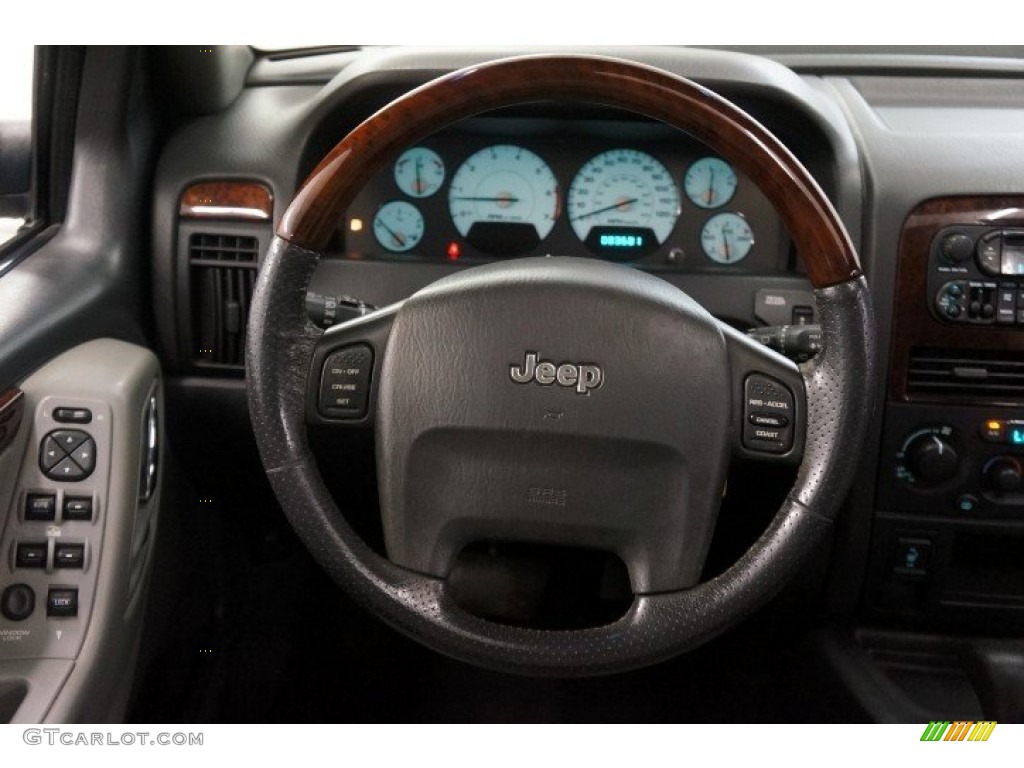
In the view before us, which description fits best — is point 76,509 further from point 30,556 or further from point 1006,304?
point 1006,304

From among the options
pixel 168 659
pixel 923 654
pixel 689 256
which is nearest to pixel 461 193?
pixel 689 256

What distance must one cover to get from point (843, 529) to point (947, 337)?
0.37m

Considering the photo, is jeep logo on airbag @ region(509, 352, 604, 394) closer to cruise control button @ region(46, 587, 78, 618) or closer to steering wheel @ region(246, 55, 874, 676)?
steering wheel @ region(246, 55, 874, 676)

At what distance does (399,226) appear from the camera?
68.9 inches

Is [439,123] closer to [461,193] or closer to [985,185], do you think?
[461,193]

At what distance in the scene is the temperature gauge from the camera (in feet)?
5.73

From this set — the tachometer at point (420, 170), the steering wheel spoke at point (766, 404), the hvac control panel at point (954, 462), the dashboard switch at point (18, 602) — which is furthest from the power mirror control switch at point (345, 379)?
the hvac control panel at point (954, 462)

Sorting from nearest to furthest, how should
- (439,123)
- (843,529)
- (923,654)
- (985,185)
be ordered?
(439,123)
(985,185)
(843,529)
(923,654)

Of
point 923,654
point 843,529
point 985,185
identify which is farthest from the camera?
point 923,654

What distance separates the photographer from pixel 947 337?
1546 mm

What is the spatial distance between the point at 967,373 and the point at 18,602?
1.45m

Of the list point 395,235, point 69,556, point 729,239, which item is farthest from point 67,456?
point 729,239

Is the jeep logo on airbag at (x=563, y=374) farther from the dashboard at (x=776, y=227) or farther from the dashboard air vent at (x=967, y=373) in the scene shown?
the dashboard air vent at (x=967, y=373)

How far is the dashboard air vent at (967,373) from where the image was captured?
154 cm
